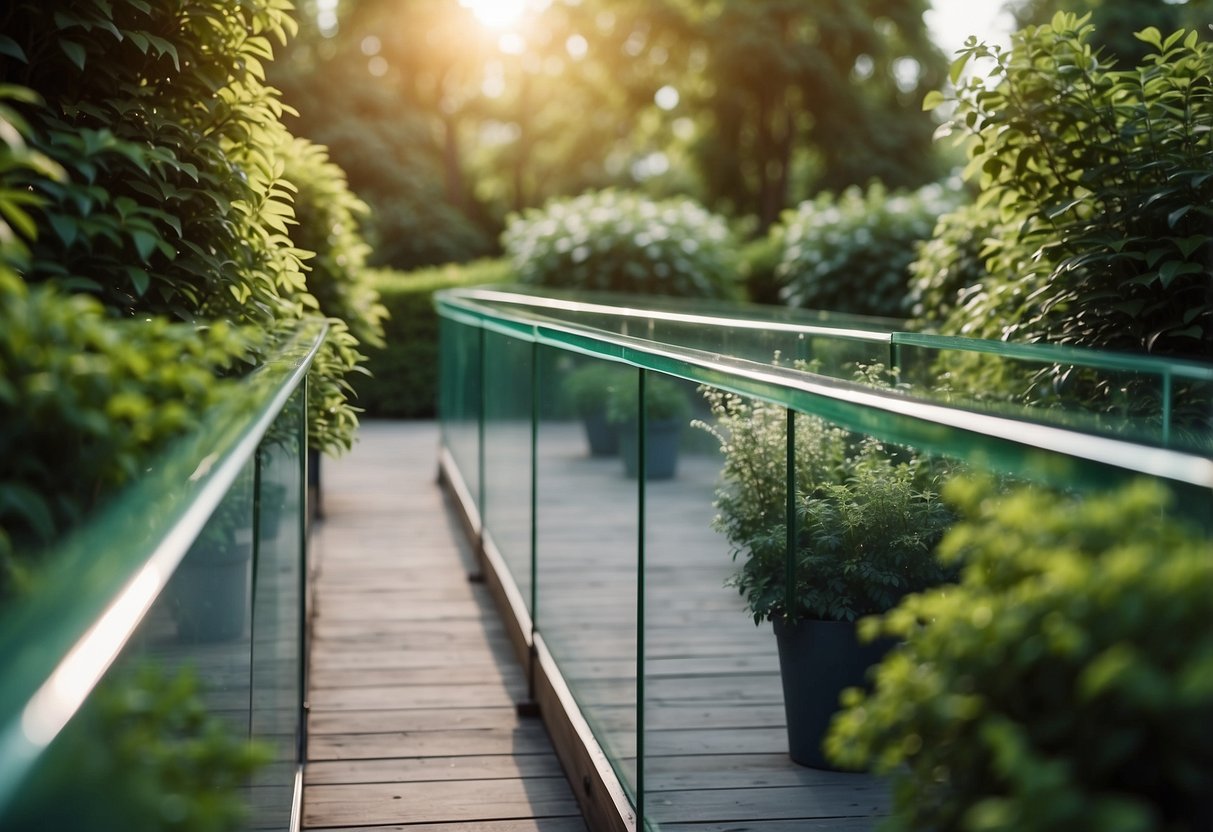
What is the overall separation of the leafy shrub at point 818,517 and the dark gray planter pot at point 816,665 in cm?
4

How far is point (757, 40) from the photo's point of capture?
1046 inches

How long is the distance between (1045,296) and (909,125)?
2517 centimetres

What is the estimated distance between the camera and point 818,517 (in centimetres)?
280

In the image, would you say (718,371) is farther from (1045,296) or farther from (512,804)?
(1045,296)

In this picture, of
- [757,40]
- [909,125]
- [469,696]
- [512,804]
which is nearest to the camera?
[512,804]

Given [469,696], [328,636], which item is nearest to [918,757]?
[469,696]

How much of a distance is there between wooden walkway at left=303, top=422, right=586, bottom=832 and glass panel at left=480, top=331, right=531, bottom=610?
0.43 meters

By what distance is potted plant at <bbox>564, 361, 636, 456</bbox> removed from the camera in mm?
3773

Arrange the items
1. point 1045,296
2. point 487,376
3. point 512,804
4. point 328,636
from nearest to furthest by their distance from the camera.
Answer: point 512,804 → point 1045,296 → point 328,636 → point 487,376

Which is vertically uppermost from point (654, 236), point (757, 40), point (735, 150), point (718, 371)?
point (757, 40)

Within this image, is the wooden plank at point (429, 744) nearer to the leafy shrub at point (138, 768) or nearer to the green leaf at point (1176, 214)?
the green leaf at point (1176, 214)

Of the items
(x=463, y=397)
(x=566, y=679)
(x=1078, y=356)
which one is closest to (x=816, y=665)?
(x=1078, y=356)

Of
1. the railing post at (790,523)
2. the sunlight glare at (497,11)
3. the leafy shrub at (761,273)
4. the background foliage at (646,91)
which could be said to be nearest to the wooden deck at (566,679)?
the railing post at (790,523)

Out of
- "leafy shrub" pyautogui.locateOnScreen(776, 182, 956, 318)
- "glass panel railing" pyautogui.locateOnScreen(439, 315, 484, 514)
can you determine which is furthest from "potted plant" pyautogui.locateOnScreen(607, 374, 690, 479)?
"leafy shrub" pyautogui.locateOnScreen(776, 182, 956, 318)
